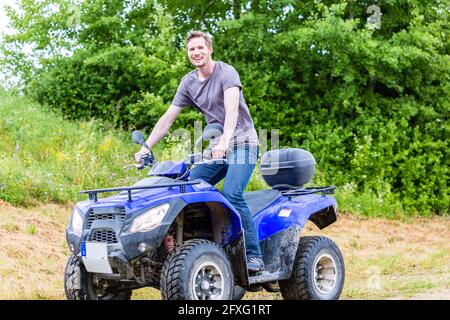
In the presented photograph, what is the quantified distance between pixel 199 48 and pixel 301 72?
1000 centimetres

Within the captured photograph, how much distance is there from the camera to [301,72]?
15.2m

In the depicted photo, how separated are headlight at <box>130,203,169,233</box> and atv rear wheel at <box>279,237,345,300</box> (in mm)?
1602

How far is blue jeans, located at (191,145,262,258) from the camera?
17.6ft

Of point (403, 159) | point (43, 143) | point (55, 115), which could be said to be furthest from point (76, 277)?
point (403, 159)

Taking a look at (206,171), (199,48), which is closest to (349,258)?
(206,171)

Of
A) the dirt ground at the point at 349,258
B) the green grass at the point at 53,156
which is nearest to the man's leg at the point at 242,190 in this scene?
the dirt ground at the point at 349,258

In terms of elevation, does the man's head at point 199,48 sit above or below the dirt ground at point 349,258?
above

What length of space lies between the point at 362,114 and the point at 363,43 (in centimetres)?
157

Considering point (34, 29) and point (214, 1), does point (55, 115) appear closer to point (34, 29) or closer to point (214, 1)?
point (34, 29)

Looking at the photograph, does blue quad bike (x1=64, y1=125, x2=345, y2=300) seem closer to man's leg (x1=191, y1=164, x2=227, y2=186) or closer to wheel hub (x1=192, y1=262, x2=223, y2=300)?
wheel hub (x1=192, y1=262, x2=223, y2=300)

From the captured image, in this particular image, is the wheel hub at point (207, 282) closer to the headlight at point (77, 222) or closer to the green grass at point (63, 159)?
the headlight at point (77, 222)

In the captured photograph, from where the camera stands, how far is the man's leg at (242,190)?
5.36 metres

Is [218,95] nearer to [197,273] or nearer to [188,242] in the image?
[188,242]

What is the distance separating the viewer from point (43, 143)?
11.4 meters
